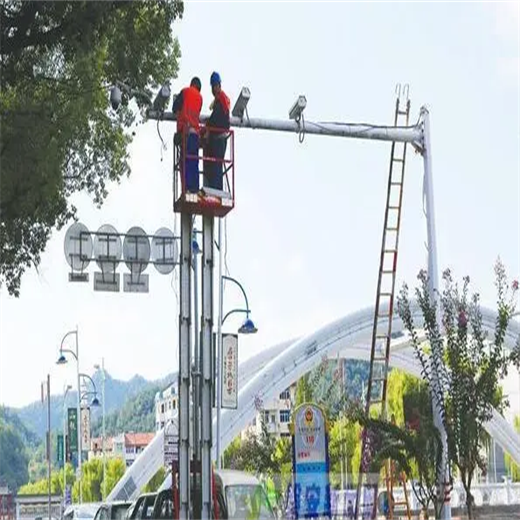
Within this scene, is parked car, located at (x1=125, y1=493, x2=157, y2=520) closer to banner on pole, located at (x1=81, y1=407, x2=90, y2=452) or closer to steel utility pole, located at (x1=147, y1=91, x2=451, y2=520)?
steel utility pole, located at (x1=147, y1=91, x2=451, y2=520)

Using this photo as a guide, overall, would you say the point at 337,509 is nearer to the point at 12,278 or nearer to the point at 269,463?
the point at 12,278

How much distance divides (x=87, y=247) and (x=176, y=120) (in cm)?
573

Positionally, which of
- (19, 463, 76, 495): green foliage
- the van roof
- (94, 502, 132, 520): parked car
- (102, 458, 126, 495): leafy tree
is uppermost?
the van roof

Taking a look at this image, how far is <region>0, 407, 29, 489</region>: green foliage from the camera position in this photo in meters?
159

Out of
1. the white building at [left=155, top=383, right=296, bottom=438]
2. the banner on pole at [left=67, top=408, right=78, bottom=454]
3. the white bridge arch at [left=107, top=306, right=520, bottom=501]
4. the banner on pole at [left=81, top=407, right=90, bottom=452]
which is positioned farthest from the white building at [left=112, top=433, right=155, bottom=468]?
the white bridge arch at [left=107, top=306, right=520, bottom=501]

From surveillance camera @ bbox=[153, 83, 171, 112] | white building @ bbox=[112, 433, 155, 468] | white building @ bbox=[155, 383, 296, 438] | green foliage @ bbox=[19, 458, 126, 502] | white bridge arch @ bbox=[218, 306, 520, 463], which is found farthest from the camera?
white building @ bbox=[112, 433, 155, 468]

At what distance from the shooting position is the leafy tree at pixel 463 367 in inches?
699

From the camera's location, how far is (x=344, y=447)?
47.4 m

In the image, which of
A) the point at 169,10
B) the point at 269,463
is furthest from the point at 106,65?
the point at 269,463

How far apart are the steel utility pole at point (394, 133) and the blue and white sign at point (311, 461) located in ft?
6.12

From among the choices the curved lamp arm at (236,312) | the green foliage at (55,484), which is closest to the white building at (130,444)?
the green foliage at (55,484)

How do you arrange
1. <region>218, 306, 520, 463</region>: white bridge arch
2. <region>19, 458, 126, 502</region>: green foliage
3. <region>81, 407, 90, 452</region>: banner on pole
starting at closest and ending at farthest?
<region>218, 306, 520, 463</region>: white bridge arch < <region>81, 407, 90, 452</region>: banner on pole < <region>19, 458, 126, 502</region>: green foliage

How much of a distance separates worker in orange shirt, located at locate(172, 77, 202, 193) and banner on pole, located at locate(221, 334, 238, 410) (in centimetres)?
1369

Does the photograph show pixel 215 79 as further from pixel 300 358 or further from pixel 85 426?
pixel 85 426
